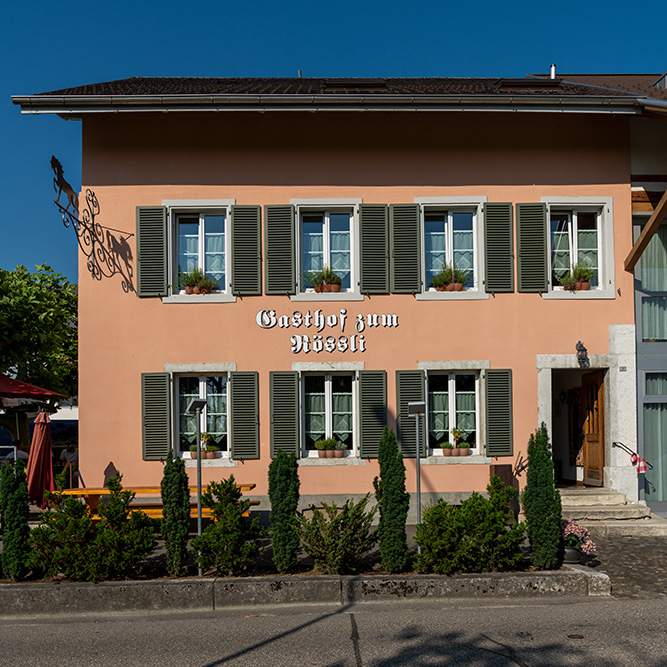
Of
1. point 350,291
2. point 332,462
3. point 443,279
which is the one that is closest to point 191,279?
point 350,291

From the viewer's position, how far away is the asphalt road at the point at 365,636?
5.98 m

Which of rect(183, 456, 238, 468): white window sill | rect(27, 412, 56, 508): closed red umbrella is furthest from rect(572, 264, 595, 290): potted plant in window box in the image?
rect(27, 412, 56, 508): closed red umbrella

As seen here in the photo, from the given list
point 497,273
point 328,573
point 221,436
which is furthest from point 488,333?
point 328,573

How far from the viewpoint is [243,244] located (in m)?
11.9

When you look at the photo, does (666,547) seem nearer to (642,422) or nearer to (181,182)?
(642,422)

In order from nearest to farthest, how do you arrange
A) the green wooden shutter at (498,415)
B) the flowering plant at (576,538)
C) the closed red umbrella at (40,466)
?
the flowering plant at (576,538)
the closed red umbrella at (40,466)
the green wooden shutter at (498,415)

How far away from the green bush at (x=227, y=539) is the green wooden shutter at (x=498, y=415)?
496cm

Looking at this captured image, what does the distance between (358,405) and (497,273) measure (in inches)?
120

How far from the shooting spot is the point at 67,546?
25.8ft

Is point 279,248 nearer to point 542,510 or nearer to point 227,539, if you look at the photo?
point 227,539

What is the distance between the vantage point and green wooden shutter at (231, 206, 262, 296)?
1190 cm

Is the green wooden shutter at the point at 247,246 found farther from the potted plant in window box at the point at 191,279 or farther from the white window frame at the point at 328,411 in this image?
the white window frame at the point at 328,411

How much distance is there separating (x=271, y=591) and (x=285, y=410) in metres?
4.36

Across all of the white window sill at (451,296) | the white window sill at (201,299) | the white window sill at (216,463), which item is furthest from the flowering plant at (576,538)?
the white window sill at (201,299)
